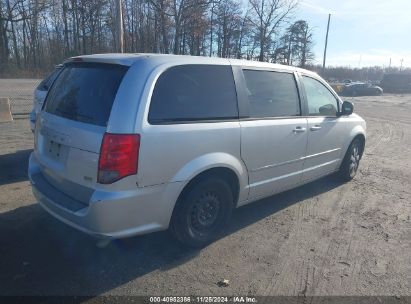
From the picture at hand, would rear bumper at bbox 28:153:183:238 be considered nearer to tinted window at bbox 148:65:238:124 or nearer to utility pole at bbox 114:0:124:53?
tinted window at bbox 148:65:238:124

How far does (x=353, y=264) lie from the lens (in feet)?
11.9

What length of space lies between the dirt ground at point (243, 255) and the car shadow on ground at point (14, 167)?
0.20 m

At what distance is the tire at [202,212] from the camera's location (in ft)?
11.6

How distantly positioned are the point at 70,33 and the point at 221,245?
47.9 metres

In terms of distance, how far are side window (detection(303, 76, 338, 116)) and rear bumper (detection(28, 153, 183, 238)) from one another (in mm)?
2623

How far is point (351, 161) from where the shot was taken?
20.2 feet

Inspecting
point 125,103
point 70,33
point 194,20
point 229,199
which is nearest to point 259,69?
point 229,199

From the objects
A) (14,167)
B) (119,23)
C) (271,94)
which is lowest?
(14,167)

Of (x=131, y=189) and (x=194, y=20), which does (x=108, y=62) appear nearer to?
(x=131, y=189)

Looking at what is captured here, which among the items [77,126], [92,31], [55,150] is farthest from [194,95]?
[92,31]

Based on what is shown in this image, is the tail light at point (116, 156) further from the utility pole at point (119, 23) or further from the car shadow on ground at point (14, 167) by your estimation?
the utility pole at point (119, 23)

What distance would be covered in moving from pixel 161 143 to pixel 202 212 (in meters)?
1.03

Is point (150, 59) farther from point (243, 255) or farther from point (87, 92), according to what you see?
point (243, 255)

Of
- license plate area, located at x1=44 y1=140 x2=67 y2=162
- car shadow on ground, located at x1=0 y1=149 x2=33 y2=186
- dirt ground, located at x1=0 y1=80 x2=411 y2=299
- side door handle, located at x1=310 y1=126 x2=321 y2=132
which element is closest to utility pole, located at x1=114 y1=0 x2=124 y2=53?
car shadow on ground, located at x1=0 y1=149 x2=33 y2=186
